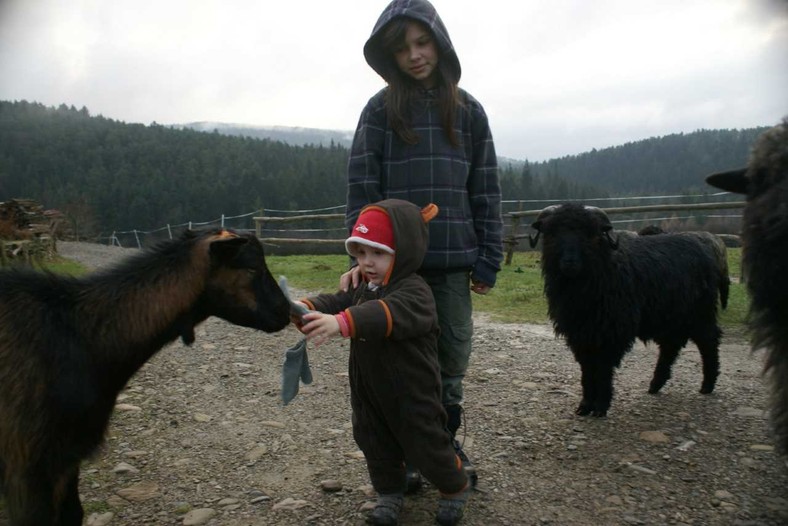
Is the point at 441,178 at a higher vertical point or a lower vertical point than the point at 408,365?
higher

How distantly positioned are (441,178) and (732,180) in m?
1.84

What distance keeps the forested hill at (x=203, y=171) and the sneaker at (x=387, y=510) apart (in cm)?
4951

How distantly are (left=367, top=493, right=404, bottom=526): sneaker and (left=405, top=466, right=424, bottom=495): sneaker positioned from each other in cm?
26

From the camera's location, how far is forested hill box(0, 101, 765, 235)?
2453 inches

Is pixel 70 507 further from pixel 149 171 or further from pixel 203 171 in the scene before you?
pixel 149 171

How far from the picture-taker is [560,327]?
5.21 m

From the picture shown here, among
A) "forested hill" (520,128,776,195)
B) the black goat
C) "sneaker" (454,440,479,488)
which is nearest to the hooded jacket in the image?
the black goat

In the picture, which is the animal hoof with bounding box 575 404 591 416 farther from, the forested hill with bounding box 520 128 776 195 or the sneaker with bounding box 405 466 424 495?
the forested hill with bounding box 520 128 776 195

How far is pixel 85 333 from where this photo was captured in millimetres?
2881

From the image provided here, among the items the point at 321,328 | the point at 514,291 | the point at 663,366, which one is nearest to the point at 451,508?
the point at 321,328

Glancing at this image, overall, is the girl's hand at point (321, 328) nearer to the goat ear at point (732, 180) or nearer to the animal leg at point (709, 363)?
the goat ear at point (732, 180)

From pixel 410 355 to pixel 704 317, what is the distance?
396cm

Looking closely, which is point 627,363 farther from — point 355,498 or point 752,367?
point 355,498

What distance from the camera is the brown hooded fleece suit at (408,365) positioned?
9.25 feet
